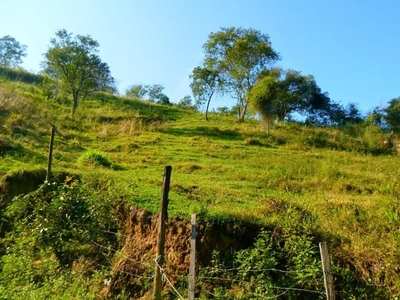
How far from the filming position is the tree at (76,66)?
1019 inches

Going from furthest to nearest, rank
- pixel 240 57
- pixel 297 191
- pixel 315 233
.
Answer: pixel 240 57 → pixel 297 191 → pixel 315 233

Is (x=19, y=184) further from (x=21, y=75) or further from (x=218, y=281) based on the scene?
(x=21, y=75)

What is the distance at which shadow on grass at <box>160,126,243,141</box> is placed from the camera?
22562 mm

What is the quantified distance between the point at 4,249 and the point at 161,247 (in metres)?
5.10

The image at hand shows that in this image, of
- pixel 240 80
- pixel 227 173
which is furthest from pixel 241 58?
pixel 227 173

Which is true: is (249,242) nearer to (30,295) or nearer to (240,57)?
(30,295)

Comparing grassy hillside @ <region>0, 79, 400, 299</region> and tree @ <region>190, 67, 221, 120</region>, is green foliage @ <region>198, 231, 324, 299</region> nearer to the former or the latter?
grassy hillside @ <region>0, 79, 400, 299</region>

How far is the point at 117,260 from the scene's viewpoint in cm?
778

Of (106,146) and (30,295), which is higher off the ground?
(106,146)

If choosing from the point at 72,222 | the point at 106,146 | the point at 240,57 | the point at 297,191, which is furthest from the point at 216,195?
the point at 240,57

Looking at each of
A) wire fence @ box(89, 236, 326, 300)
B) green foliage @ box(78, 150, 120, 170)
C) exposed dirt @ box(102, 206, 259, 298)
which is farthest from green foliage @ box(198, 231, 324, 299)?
green foliage @ box(78, 150, 120, 170)

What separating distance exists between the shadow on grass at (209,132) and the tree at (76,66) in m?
7.13

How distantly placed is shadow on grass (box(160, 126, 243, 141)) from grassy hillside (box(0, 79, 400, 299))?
0.06 m

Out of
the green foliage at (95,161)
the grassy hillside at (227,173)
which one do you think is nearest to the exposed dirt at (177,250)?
the grassy hillside at (227,173)
